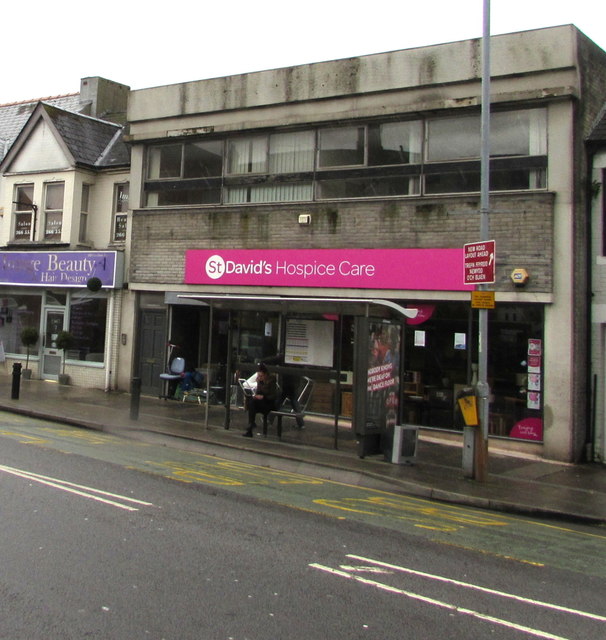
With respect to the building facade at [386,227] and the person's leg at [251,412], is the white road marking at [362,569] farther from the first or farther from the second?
the person's leg at [251,412]

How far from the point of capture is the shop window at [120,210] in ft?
65.1

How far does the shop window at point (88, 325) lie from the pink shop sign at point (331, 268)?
363 cm

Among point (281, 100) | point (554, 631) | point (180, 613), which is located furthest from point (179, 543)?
point (281, 100)

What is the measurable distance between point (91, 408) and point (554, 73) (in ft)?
39.7

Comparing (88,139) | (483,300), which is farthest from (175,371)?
(483,300)

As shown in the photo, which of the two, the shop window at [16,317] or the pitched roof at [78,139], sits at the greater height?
the pitched roof at [78,139]

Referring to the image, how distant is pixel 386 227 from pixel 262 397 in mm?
4589

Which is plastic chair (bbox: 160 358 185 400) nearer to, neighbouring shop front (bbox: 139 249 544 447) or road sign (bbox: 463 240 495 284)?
neighbouring shop front (bbox: 139 249 544 447)

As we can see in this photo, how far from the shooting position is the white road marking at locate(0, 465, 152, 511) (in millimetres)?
7508

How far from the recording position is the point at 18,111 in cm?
2609

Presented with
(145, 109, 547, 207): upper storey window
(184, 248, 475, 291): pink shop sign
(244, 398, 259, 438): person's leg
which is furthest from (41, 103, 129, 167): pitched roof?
(244, 398, 259, 438): person's leg

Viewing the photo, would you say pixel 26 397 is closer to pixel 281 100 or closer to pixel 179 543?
pixel 281 100

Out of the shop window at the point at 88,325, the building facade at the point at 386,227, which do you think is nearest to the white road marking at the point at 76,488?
the building facade at the point at 386,227

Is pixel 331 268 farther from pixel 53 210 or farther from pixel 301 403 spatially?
pixel 53 210
